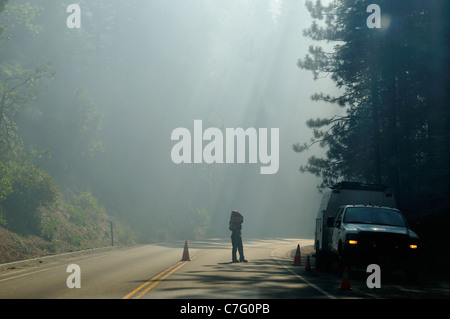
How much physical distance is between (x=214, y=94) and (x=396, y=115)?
182ft

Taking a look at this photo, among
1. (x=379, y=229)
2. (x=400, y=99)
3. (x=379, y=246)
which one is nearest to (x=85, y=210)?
(x=400, y=99)

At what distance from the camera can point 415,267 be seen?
17.3m

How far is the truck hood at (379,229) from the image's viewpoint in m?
17.4

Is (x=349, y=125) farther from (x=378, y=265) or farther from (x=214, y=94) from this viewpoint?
(x=214, y=94)

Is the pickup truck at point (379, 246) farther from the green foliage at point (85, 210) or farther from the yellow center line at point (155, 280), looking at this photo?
the green foliage at point (85, 210)

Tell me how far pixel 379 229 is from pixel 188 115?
58.9m

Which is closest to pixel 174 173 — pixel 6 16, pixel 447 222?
pixel 6 16

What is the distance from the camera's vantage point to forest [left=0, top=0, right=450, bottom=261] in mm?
30031

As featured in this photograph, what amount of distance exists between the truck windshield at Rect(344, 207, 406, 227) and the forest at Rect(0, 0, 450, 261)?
107 cm

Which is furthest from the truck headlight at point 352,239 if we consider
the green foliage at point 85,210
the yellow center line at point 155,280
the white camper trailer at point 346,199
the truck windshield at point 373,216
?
the green foliage at point 85,210

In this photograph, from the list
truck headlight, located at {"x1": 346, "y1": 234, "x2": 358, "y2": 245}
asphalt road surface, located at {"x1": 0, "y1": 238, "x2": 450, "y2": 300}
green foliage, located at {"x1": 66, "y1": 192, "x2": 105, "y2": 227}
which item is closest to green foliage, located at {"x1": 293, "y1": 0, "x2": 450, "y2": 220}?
truck headlight, located at {"x1": 346, "y1": 234, "x2": 358, "y2": 245}

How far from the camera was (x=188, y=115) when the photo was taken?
Result: 75188 millimetres

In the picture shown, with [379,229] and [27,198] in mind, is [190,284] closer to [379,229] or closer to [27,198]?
[379,229]

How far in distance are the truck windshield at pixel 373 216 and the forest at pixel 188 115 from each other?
1.07 metres
